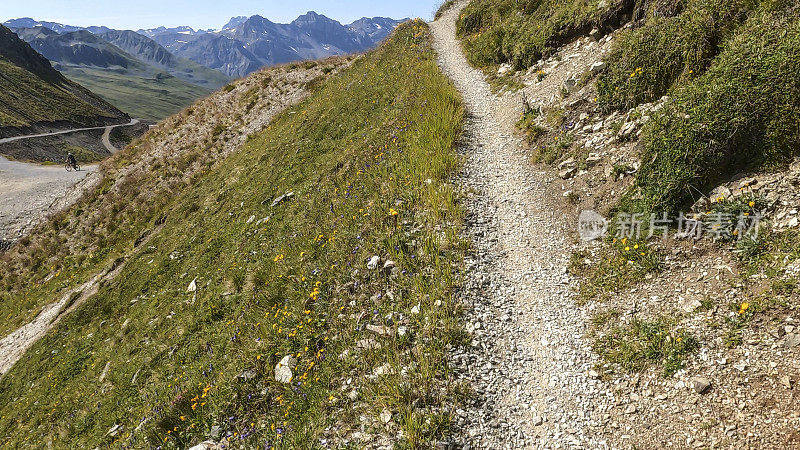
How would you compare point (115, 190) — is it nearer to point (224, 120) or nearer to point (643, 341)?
point (224, 120)

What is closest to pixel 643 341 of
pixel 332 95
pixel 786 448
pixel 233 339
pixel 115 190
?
pixel 786 448

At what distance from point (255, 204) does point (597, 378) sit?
1707cm

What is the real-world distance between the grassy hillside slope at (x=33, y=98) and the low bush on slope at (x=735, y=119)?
117 m

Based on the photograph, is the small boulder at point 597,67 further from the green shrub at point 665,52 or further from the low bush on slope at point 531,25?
the low bush on slope at point 531,25

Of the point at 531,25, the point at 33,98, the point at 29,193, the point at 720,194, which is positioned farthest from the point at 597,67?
the point at 33,98

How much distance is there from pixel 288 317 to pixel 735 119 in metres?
11.8

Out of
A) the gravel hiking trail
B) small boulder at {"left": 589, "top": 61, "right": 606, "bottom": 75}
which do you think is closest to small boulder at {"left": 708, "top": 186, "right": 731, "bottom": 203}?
the gravel hiking trail

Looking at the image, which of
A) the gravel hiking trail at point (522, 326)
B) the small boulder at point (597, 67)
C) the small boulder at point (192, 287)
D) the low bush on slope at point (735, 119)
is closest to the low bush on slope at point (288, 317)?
the small boulder at point (192, 287)

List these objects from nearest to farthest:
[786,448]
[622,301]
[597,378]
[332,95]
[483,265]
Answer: [786,448], [597,378], [622,301], [483,265], [332,95]

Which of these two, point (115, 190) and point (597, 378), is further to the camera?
point (115, 190)

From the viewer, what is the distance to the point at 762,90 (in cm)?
824

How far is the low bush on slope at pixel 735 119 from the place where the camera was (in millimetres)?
7984

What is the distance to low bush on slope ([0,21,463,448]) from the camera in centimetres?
764

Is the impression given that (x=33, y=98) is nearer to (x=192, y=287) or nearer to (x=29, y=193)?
(x=29, y=193)
